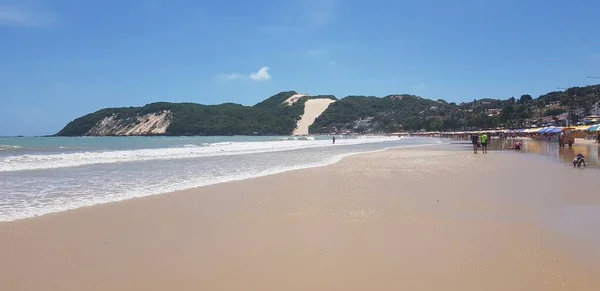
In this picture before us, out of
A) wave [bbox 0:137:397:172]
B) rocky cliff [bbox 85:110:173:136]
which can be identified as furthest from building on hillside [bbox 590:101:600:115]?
rocky cliff [bbox 85:110:173:136]

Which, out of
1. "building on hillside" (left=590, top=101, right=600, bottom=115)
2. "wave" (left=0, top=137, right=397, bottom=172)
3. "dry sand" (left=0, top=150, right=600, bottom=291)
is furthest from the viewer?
"building on hillside" (left=590, top=101, right=600, bottom=115)

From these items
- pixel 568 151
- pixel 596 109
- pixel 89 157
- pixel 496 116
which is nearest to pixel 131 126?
pixel 496 116

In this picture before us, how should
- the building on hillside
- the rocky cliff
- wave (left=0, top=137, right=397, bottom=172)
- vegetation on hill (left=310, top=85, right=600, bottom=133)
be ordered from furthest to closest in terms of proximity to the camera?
1. the rocky cliff
2. vegetation on hill (left=310, top=85, right=600, bottom=133)
3. the building on hillside
4. wave (left=0, top=137, right=397, bottom=172)

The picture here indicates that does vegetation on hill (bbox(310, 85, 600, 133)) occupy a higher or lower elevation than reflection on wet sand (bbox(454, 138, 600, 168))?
higher

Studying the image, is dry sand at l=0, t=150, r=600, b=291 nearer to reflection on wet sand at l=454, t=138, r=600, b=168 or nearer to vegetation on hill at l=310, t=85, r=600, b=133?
reflection on wet sand at l=454, t=138, r=600, b=168

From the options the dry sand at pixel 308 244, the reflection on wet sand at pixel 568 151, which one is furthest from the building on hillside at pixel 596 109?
the dry sand at pixel 308 244

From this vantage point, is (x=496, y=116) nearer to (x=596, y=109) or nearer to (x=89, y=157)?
(x=596, y=109)

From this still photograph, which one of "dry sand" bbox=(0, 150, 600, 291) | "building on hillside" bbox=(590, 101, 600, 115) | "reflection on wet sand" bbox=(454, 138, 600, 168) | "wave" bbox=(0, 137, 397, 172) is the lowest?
"reflection on wet sand" bbox=(454, 138, 600, 168)

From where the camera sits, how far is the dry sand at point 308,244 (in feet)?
15.3

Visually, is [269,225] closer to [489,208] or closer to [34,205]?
[489,208]

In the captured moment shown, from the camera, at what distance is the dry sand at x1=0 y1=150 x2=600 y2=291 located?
4.66 metres

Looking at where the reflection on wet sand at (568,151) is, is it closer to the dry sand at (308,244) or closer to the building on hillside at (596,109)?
the dry sand at (308,244)

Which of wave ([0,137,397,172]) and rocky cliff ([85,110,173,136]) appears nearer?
wave ([0,137,397,172])

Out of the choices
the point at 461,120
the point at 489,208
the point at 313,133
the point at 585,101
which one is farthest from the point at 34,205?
the point at 313,133
